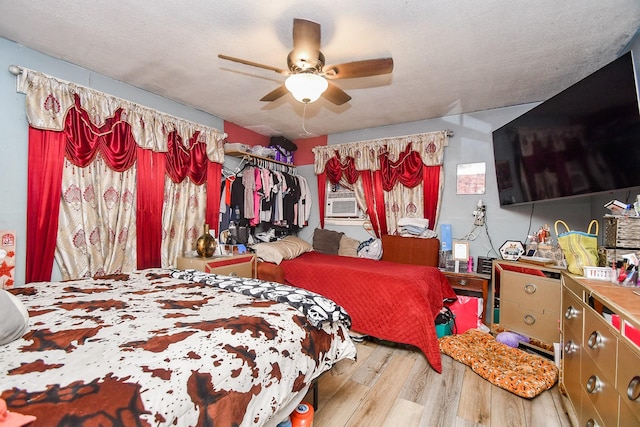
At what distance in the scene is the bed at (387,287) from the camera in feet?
8.10

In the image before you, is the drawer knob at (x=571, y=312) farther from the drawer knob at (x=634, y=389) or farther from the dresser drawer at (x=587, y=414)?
the drawer knob at (x=634, y=389)

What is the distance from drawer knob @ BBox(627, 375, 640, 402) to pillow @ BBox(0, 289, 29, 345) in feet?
7.15

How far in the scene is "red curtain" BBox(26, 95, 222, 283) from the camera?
7.30 ft

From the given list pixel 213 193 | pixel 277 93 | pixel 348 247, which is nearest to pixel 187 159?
pixel 213 193

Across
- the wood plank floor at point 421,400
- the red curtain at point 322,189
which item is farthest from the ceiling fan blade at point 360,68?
the red curtain at point 322,189

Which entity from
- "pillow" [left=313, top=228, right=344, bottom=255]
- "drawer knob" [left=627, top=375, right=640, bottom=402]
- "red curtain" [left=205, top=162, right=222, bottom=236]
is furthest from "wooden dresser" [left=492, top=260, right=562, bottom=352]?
"red curtain" [left=205, top=162, right=222, bottom=236]

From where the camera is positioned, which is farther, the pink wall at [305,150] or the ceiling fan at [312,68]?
the pink wall at [305,150]

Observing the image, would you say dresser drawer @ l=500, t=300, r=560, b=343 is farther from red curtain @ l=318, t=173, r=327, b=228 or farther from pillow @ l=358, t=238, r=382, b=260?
red curtain @ l=318, t=173, r=327, b=228

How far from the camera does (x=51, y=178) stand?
2283 millimetres

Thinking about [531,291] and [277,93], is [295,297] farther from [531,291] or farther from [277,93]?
[531,291]

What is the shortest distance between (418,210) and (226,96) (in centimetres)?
272

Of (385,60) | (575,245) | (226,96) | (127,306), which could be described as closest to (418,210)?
(575,245)

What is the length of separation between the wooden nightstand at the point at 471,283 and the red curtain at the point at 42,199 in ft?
12.3

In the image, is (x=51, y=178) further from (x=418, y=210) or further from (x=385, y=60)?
(x=418, y=210)
